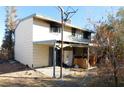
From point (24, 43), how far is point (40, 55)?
1.54 metres

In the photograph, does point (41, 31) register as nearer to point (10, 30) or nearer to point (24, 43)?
point (24, 43)

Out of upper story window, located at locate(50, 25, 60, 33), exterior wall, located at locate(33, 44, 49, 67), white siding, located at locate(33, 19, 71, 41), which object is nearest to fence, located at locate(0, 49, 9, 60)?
exterior wall, located at locate(33, 44, 49, 67)

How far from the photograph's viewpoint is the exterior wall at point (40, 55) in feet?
43.7

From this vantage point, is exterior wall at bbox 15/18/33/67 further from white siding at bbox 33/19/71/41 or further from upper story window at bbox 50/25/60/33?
upper story window at bbox 50/25/60/33

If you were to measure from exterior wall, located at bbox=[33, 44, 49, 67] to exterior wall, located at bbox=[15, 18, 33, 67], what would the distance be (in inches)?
9.9

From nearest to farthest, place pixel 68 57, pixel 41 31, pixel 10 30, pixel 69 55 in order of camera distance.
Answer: pixel 41 31 → pixel 68 57 → pixel 69 55 → pixel 10 30

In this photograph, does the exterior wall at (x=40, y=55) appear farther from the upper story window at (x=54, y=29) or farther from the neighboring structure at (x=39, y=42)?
the upper story window at (x=54, y=29)

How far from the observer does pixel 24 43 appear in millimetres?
14352

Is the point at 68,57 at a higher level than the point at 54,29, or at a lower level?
lower

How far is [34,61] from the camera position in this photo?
13188mm

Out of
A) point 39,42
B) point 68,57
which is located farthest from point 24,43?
point 68,57

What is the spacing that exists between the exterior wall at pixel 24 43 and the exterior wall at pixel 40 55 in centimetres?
25

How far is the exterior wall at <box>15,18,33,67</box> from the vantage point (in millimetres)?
13477
